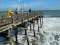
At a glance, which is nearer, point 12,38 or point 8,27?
point 8,27

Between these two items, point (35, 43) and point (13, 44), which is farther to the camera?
point (35, 43)

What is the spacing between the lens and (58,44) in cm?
2567

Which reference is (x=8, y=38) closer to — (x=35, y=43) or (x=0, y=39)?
(x=0, y=39)

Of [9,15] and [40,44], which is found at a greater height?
[9,15]

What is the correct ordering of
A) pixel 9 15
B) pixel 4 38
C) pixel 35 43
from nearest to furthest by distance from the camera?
pixel 4 38, pixel 35 43, pixel 9 15

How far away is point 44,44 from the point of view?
2580 cm

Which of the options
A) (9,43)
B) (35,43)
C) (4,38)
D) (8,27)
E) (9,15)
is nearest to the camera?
(8,27)

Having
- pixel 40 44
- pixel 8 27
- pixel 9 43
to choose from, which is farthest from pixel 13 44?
pixel 40 44

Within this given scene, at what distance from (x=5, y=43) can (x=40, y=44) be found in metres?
5.12

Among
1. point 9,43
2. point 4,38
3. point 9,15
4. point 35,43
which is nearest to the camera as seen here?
point 9,43

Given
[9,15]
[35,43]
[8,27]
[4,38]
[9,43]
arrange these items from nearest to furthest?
[8,27] → [9,43] → [4,38] → [35,43] → [9,15]

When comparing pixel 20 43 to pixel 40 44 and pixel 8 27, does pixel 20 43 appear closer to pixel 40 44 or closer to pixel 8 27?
pixel 40 44

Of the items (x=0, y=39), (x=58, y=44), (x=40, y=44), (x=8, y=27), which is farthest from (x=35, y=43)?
(x=8, y=27)

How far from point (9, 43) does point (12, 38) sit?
1.51 meters
